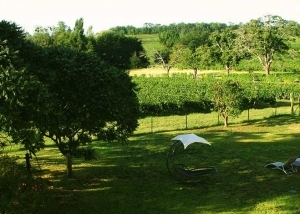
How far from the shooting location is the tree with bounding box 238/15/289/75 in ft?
191

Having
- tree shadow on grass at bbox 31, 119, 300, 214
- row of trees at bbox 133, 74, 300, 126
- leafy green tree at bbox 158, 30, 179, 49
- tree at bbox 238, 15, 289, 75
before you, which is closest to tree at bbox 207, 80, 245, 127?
row of trees at bbox 133, 74, 300, 126

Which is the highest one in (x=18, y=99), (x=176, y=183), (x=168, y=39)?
(x=168, y=39)

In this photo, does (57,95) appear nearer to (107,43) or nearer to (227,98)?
(227,98)

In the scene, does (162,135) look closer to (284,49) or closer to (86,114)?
(86,114)

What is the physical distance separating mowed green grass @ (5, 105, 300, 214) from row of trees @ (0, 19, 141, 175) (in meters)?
1.85

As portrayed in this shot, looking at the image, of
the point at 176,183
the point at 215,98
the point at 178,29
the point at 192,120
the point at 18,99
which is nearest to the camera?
the point at 18,99

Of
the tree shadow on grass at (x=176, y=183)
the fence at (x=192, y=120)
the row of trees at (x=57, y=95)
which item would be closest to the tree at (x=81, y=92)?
the row of trees at (x=57, y=95)

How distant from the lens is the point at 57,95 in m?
14.0

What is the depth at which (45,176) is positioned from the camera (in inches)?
662

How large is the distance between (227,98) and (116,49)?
5906 cm

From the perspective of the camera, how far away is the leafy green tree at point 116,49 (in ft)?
267

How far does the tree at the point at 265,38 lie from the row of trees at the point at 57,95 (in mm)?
46538

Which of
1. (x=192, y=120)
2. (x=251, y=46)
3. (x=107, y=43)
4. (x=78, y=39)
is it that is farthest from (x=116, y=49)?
(x=192, y=120)

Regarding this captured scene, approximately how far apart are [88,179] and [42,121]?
542cm
